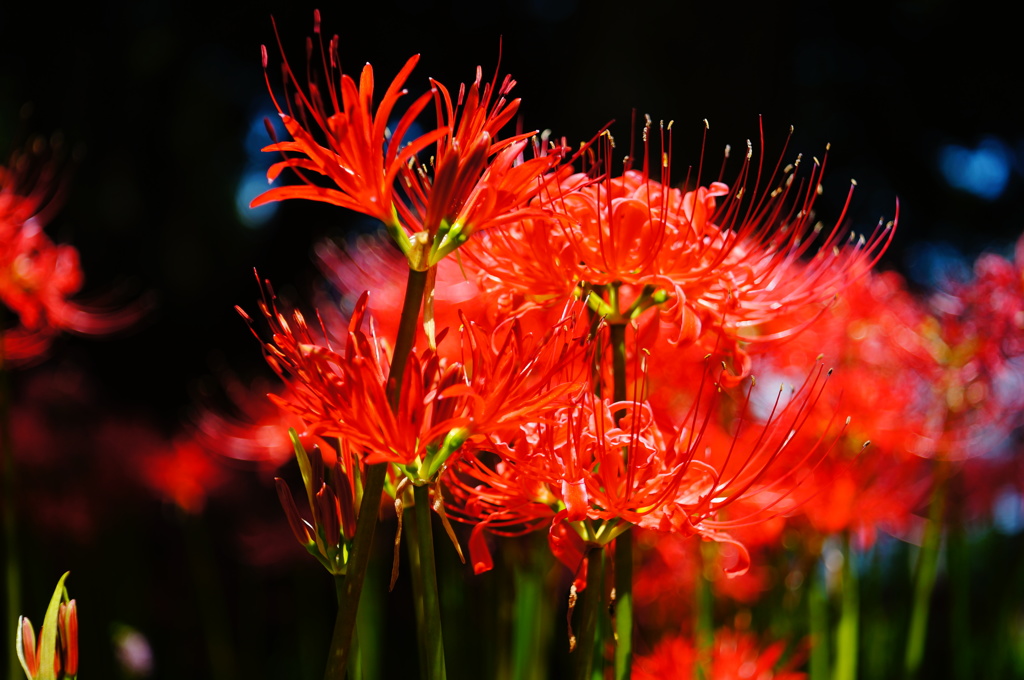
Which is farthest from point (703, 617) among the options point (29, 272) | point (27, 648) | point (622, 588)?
point (29, 272)

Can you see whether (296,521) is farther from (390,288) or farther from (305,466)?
(390,288)

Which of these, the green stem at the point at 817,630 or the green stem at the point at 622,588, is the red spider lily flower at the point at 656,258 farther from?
the green stem at the point at 817,630

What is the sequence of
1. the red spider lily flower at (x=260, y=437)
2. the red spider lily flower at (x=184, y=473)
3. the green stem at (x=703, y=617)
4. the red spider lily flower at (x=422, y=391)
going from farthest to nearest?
the red spider lily flower at (x=184, y=473) → the red spider lily flower at (x=260, y=437) → the green stem at (x=703, y=617) → the red spider lily flower at (x=422, y=391)

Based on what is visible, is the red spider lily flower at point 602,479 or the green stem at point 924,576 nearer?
the red spider lily flower at point 602,479

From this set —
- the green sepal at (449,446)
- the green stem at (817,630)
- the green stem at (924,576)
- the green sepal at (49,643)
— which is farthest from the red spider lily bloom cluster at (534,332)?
the green stem at (817,630)

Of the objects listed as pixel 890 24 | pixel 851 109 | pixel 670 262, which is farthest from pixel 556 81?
pixel 670 262
